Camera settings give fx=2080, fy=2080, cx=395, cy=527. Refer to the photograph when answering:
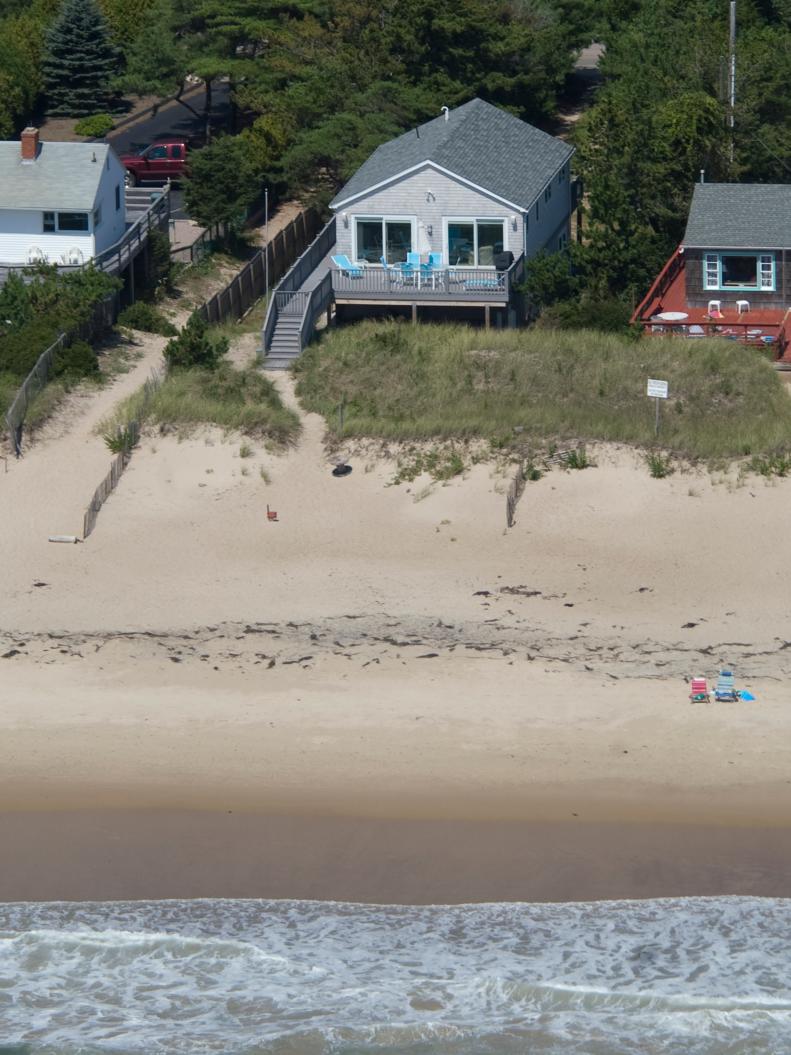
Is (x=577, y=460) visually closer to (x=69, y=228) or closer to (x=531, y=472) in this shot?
(x=531, y=472)

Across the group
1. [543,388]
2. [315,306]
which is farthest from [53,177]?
[543,388]

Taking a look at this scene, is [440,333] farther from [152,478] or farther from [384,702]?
[384,702]

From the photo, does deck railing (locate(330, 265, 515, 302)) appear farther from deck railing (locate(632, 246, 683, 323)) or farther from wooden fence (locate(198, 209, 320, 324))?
deck railing (locate(632, 246, 683, 323))

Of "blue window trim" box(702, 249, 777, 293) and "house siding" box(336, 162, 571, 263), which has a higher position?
"house siding" box(336, 162, 571, 263)

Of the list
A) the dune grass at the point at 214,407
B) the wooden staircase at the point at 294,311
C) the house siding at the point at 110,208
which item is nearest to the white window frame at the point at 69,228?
the house siding at the point at 110,208

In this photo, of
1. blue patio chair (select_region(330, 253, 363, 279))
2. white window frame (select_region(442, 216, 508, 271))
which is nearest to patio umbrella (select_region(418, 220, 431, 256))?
white window frame (select_region(442, 216, 508, 271))

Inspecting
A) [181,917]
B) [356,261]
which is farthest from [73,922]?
[356,261]

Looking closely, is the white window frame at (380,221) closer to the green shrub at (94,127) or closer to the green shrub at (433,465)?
the green shrub at (433,465)
